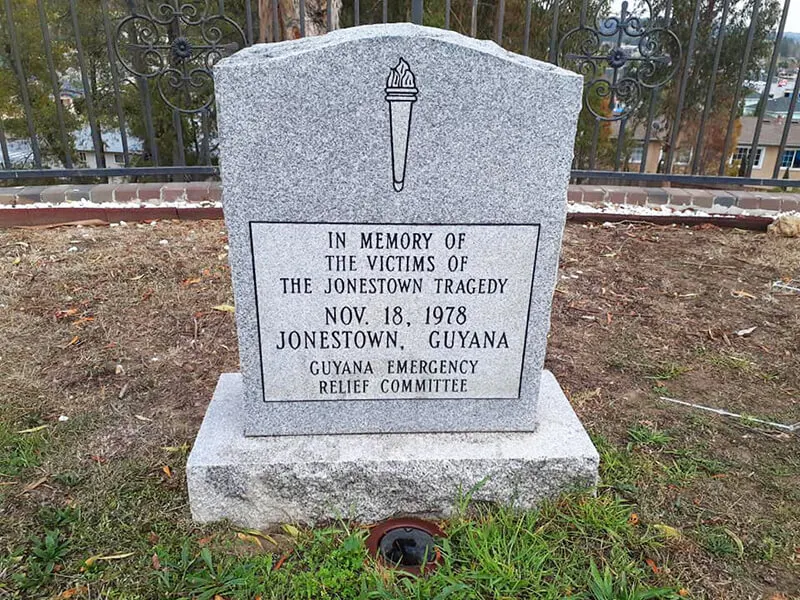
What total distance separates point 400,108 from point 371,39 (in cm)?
19

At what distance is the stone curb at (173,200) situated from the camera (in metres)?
4.95

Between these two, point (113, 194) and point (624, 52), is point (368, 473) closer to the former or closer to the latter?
point (113, 194)

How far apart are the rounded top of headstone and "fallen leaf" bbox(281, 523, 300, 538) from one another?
4.65 ft

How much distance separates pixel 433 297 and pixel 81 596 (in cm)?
133

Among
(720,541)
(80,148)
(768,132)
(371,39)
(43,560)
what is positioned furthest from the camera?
(768,132)

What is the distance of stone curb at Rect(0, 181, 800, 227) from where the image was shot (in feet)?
16.2

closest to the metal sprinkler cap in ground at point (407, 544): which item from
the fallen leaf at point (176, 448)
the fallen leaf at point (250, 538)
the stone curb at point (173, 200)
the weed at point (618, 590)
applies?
the fallen leaf at point (250, 538)

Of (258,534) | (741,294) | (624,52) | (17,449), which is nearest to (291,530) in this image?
(258,534)

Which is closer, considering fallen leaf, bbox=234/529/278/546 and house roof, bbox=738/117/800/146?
fallen leaf, bbox=234/529/278/546

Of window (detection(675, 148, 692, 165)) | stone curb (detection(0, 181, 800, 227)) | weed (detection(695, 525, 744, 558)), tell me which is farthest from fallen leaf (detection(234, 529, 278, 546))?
window (detection(675, 148, 692, 165))

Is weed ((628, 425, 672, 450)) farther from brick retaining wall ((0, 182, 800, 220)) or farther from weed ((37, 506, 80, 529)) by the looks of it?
brick retaining wall ((0, 182, 800, 220))

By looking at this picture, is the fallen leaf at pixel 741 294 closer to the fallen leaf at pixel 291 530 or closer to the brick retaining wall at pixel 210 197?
the brick retaining wall at pixel 210 197

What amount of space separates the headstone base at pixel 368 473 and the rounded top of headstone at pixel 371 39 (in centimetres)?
112

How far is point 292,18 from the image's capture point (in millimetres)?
5340
